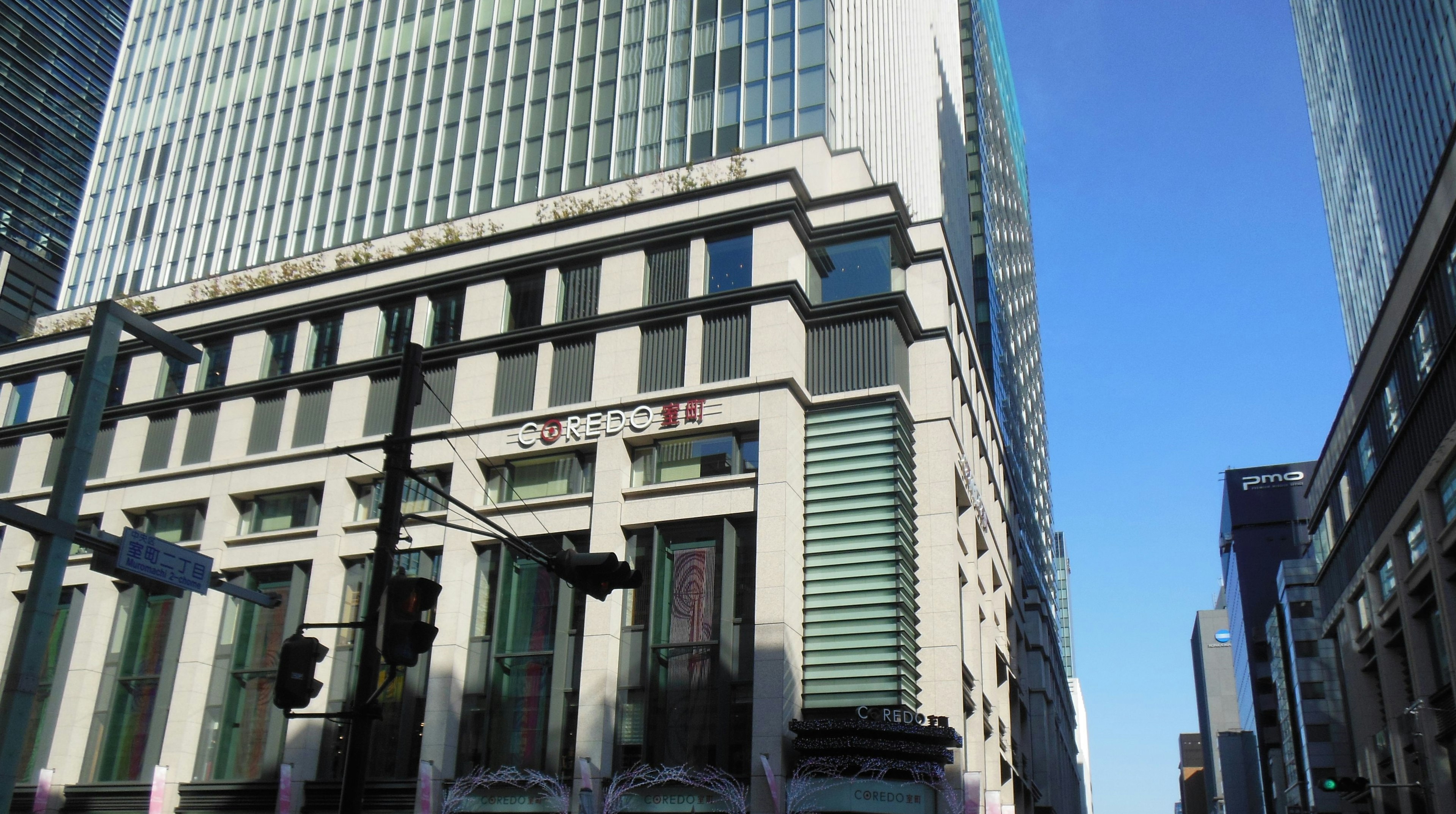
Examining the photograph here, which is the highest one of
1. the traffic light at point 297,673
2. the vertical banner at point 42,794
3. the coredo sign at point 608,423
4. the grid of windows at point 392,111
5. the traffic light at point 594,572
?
the grid of windows at point 392,111

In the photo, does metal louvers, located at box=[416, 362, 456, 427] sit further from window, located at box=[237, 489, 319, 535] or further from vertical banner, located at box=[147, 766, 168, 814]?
vertical banner, located at box=[147, 766, 168, 814]

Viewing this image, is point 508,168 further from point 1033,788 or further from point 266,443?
point 1033,788

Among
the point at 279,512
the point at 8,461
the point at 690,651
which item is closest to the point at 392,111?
the point at 8,461

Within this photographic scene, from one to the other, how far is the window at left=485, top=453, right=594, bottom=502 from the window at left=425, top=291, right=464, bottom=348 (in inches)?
248

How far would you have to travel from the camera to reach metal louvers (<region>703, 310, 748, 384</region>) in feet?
116

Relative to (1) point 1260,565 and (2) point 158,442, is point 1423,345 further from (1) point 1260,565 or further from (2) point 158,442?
(1) point 1260,565

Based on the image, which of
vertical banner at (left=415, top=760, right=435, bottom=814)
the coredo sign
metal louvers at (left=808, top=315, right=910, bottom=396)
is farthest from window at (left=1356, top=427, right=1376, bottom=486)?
vertical banner at (left=415, top=760, right=435, bottom=814)

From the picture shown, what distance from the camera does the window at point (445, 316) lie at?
41438mm

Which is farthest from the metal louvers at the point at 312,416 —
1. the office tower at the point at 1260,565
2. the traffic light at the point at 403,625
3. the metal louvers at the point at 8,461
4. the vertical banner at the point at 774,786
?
the office tower at the point at 1260,565

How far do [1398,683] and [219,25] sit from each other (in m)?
74.7

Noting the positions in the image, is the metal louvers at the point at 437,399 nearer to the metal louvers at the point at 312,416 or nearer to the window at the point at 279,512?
the metal louvers at the point at 312,416

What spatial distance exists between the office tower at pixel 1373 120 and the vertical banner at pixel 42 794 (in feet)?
233

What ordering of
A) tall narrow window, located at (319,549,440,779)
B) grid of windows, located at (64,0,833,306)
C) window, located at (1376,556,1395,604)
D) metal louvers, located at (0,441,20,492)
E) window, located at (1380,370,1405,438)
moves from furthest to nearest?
window, located at (1376,556,1395,604)
grid of windows, located at (64,0,833,306)
window, located at (1380,370,1405,438)
metal louvers, located at (0,441,20,492)
tall narrow window, located at (319,549,440,779)

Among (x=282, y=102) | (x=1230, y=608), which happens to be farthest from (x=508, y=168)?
(x=1230, y=608)
